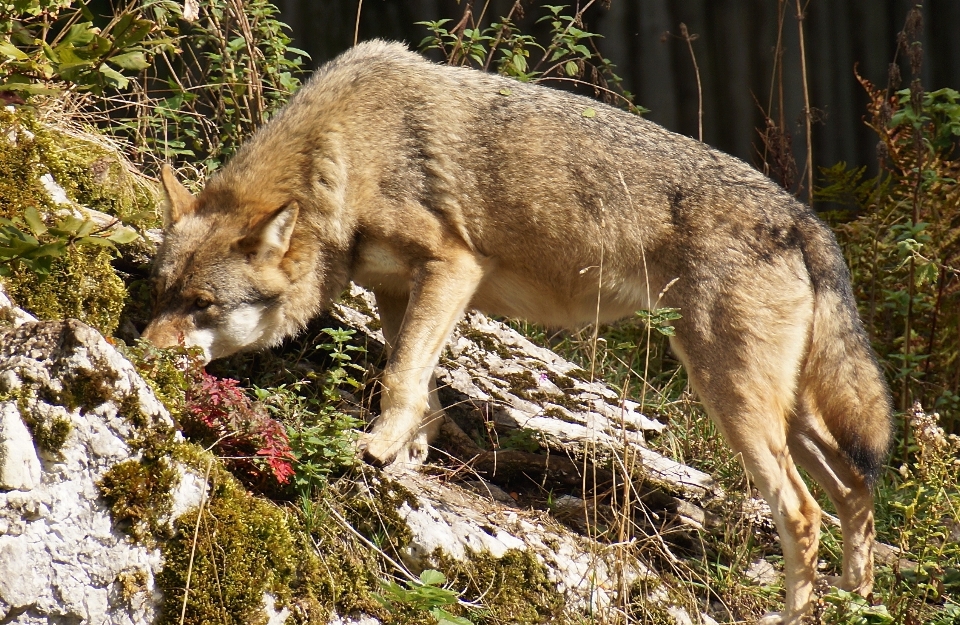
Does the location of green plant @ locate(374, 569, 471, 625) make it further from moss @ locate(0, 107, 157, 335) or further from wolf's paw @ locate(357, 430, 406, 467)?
moss @ locate(0, 107, 157, 335)

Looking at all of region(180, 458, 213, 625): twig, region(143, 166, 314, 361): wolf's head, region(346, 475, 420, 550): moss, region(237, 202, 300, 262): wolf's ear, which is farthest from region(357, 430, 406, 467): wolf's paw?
region(180, 458, 213, 625): twig

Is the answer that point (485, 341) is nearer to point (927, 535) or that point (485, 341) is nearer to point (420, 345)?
point (420, 345)

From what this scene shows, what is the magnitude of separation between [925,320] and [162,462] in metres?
5.18

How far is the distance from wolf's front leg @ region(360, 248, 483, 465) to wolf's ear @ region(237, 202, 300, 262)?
69 cm

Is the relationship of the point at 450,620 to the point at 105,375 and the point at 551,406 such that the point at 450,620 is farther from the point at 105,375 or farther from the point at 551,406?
the point at 551,406

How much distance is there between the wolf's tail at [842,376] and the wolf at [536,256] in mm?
10

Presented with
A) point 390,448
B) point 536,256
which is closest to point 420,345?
point 390,448

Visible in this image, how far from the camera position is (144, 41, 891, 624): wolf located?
15.5 ft

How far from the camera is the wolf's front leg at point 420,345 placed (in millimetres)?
4689

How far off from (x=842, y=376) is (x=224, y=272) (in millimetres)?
3202

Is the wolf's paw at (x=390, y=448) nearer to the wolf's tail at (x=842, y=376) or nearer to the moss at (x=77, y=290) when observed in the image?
the moss at (x=77, y=290)

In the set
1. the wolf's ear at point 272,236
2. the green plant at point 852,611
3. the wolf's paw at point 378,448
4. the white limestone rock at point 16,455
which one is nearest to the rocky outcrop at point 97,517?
the white limestone rock at point 16,455

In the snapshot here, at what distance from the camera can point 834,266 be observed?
16.5 feet

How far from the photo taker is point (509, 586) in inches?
156
